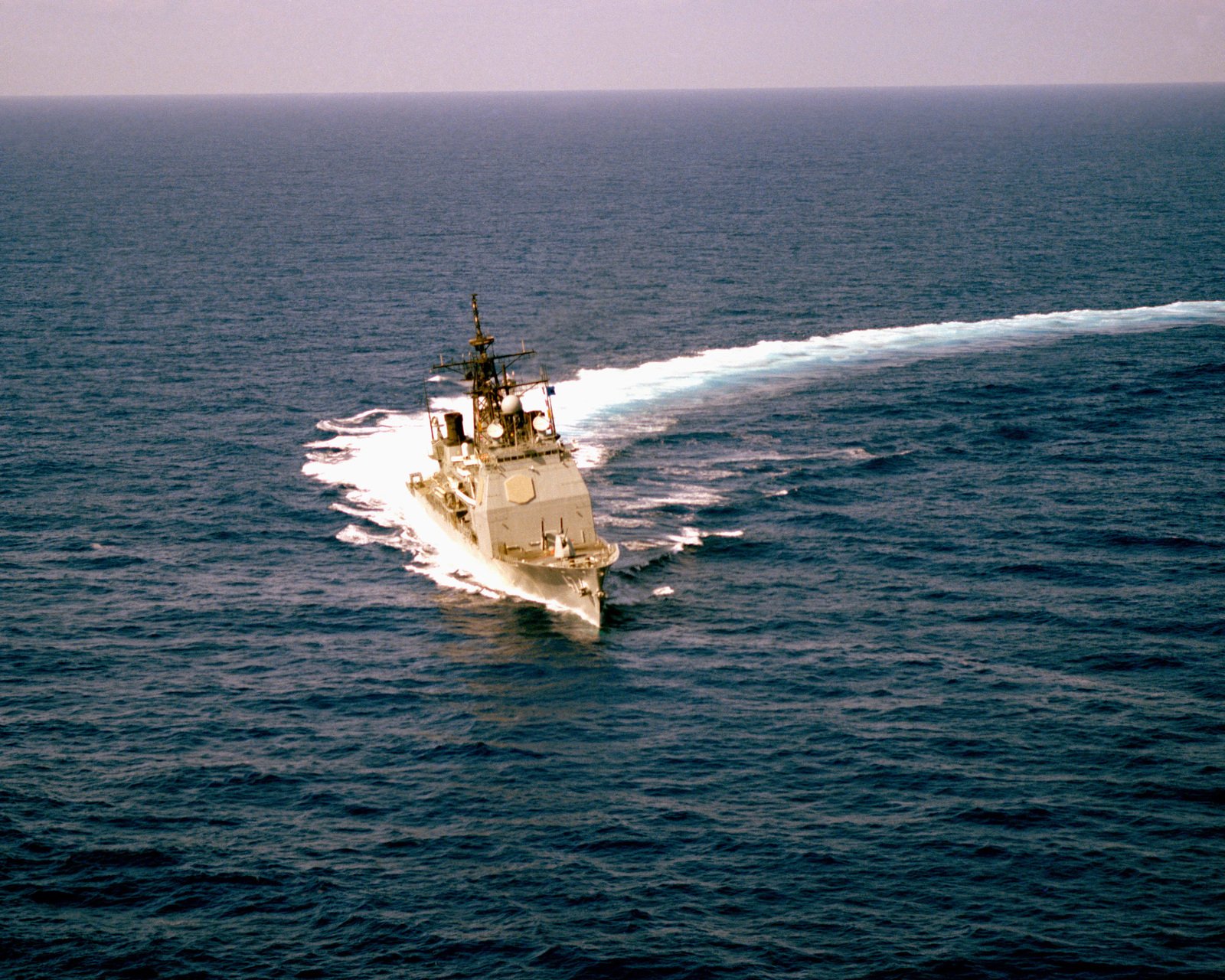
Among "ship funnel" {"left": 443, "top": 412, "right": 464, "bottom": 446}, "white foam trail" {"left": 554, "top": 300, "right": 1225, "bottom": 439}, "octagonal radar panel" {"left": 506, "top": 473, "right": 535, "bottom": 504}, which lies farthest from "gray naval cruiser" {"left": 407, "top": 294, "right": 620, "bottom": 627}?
"white foam trail" {"left": 554, "top": 300, "right": 1225, "bottom": 439}

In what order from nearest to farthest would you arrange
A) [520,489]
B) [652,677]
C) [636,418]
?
[652,677] < [520,489] < [636,418]

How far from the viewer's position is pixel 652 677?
7119cm

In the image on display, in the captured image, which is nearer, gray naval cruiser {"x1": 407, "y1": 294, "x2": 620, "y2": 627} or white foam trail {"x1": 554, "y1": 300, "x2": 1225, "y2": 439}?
gray naval cruiser {"x1": 407, "y1": 294, "x2": 620, "y2": 627}

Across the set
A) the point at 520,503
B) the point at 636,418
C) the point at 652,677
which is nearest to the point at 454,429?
the point at 520,503

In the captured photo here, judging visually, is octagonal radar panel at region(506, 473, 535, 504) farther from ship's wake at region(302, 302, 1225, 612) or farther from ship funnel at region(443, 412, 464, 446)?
ship funnel at region(443, 412, 464, 446)

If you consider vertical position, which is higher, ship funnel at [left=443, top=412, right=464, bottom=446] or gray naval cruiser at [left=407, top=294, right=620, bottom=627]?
ship funnel at [left=443, top=412, right=464, bottom=446]

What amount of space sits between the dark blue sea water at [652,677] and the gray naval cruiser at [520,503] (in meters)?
2.34

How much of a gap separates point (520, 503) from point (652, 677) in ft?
59.8

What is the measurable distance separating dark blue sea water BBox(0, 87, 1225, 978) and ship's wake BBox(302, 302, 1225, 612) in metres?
0.57

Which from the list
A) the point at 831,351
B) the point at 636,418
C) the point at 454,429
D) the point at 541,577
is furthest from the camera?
the point at 831,351

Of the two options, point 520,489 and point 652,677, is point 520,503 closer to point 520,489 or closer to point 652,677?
point 520,489

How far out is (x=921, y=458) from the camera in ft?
334

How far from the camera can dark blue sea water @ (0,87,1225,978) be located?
52281 mm

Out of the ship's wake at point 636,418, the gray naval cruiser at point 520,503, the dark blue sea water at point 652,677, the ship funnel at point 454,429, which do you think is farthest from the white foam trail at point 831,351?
the gray naval cruiser at point 520,503
